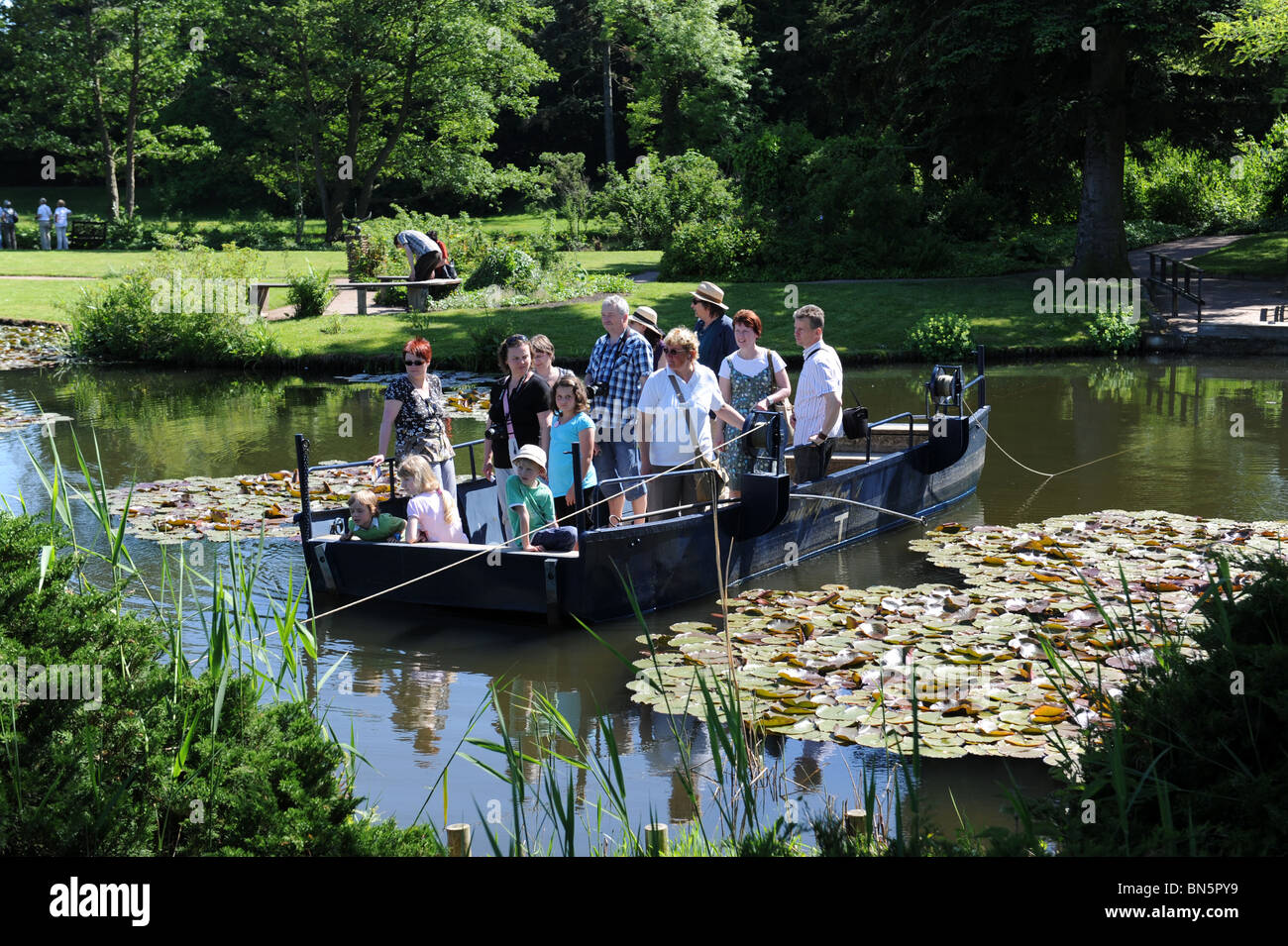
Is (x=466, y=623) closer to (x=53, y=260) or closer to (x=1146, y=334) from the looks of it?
(x=1146, y=334)

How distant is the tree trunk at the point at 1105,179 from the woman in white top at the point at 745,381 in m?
18.0

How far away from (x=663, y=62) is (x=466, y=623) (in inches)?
1737

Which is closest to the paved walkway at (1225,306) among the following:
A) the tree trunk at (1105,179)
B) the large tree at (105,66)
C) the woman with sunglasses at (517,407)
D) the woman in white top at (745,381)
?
the tree trunk at (1105,179)

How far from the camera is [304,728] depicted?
4.27 m

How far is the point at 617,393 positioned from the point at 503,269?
63.6 feet

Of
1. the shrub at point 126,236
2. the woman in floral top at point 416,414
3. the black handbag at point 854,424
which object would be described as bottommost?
the black handbag at point 854,424

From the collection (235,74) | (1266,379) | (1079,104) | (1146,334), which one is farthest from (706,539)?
(235,74)

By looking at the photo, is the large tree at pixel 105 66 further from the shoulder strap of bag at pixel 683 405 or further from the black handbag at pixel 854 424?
the shoulder strap of bag at pixel 683 405

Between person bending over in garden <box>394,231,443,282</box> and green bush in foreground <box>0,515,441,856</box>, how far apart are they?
21595 mm

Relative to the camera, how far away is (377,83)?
4381cm

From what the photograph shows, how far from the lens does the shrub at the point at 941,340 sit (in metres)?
22.3

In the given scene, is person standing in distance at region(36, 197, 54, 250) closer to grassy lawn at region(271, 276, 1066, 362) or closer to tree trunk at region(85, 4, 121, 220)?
tree trunk at region(85, 4, 121, 220)

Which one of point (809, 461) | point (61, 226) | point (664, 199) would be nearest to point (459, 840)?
point (809, 461)
